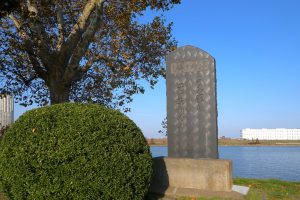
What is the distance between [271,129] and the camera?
144 meters

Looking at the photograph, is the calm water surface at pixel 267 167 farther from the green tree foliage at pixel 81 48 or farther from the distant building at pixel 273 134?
the distant building at pixel 273 134

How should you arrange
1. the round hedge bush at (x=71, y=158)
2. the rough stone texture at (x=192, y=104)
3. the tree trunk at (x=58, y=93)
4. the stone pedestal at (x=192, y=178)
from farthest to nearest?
the tree trunk at (x=58, y=93) < the rough stone texture at (x=192, y=104) < the stone pedestal at (x=192, y=178) < the round hedge bush at (x=71, y=158)

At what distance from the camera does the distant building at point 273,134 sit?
458 ft

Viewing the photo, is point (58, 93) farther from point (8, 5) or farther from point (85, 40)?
point (8, 5)

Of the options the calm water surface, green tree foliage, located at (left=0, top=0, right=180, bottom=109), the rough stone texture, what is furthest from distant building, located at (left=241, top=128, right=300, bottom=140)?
the rough stone texture

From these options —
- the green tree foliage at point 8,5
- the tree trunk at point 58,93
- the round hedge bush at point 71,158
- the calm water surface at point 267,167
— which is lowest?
the calm water surface at point 267,167

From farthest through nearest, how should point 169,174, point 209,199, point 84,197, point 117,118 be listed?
point 169,174
point 209,199
point 117,118
point 84,197

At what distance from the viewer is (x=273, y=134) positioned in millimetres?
143000

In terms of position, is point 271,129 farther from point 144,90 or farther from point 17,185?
point 17,185

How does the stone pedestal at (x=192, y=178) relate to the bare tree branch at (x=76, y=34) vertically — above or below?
below

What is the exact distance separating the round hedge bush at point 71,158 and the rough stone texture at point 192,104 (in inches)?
83.7

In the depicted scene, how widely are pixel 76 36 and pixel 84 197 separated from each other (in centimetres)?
812

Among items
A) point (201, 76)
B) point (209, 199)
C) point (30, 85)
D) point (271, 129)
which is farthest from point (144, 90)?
point (271, 129)

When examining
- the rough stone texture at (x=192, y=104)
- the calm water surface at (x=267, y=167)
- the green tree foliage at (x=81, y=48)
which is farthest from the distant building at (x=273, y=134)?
the rough stone texture at (x=192, y=104)
